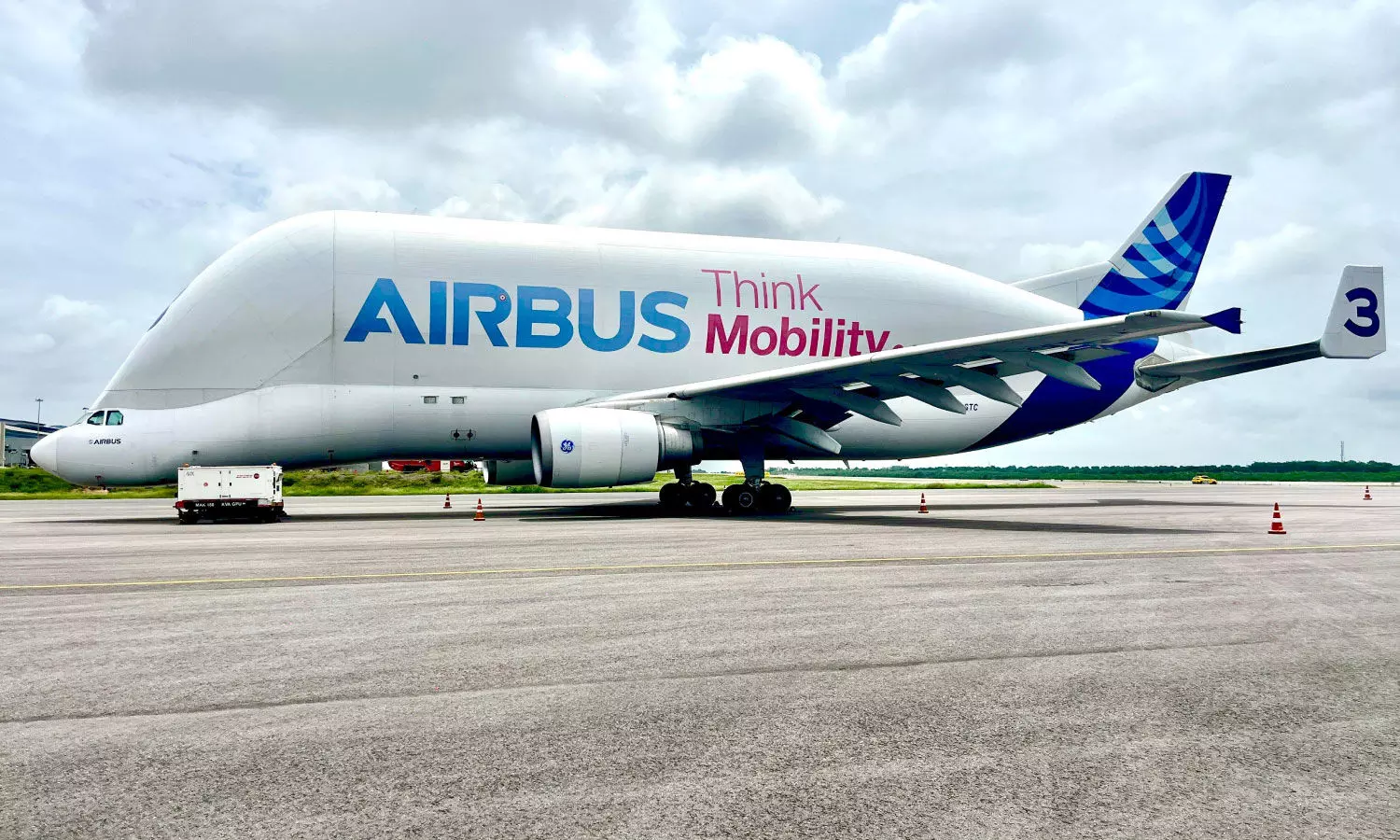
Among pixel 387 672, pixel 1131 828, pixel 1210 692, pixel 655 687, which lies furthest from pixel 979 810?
pixel 387 672

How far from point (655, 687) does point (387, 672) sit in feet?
5.43

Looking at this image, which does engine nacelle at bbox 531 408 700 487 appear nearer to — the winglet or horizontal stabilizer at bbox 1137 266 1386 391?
the winglet

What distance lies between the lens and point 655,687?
5.03 metres

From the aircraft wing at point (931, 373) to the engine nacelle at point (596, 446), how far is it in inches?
56.7

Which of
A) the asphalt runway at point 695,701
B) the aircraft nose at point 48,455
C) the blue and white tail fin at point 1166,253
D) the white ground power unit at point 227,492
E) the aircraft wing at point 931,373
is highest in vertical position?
the blue and white tail fin at point 1166,253

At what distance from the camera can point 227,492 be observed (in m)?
19.3

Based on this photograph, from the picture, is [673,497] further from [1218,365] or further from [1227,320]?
[1218,365]

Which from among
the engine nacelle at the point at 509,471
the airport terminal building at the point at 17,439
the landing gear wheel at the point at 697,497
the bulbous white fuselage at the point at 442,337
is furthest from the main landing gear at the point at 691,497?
the airport terminal building at the point at 17,439

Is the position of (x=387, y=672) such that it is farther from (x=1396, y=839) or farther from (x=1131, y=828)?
(x=1396, y=839)

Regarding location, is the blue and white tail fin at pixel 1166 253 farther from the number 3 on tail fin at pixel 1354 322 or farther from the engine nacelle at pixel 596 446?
the engine nacelle at pixel 596 446

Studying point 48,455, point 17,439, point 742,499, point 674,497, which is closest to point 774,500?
point 742,499

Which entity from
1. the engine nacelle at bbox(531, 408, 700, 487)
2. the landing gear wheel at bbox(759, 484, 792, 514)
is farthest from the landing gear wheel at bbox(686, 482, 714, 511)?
→ the engine nacelle at bbox(531, 408, 700, 487)

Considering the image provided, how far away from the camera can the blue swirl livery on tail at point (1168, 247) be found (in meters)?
26.7

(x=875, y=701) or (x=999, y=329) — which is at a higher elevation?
(x=999, y=329)
